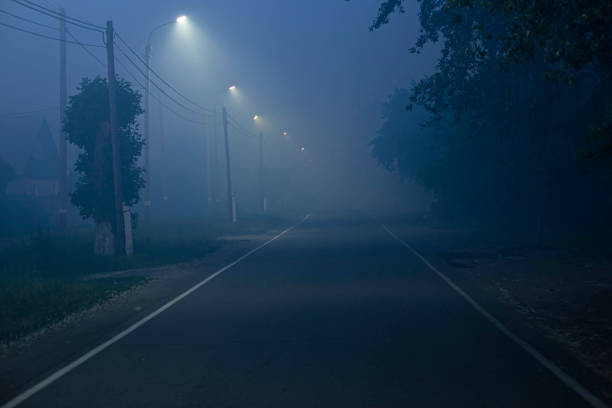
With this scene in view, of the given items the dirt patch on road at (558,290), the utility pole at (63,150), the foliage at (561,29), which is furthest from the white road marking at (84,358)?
the utility pole at (63,150)

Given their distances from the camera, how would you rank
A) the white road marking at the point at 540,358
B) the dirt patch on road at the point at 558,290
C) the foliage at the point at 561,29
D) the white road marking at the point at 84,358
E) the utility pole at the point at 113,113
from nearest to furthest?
the white road marking at the point at 540,358
the white road marking at the point at 84,358
the dirt patch on road at the point at 558,290
the foliage at the point at 561,29
the utility pole at the point at 113,113

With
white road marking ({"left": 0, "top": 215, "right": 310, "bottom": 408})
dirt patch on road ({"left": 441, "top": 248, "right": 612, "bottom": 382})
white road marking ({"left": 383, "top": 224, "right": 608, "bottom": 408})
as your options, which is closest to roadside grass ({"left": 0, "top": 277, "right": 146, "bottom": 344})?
white road marking ({"left": 0, "top": 215, "right": 310, "bottom": 408})

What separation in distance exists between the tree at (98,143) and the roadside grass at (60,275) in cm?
177

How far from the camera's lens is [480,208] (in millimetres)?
46062

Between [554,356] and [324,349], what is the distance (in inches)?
119

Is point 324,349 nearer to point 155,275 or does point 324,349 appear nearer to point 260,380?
point 260,380

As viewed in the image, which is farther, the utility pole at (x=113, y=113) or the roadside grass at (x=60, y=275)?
the utility pole at (x=113, y=113)

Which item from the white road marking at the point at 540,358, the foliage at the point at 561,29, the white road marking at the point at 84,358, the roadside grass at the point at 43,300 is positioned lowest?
the white road marking at the point at 540,358

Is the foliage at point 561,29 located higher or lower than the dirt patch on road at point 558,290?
higher

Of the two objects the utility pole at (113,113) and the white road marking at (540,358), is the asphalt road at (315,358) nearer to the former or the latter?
the white road marking at (540,358)

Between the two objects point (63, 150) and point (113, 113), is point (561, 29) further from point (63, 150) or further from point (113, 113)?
point (63, 150)

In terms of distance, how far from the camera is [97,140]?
24.0 metres

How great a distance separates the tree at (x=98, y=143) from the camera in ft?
77.6

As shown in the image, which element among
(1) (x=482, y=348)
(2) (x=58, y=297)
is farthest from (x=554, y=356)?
(2) (x=58, y=297)
